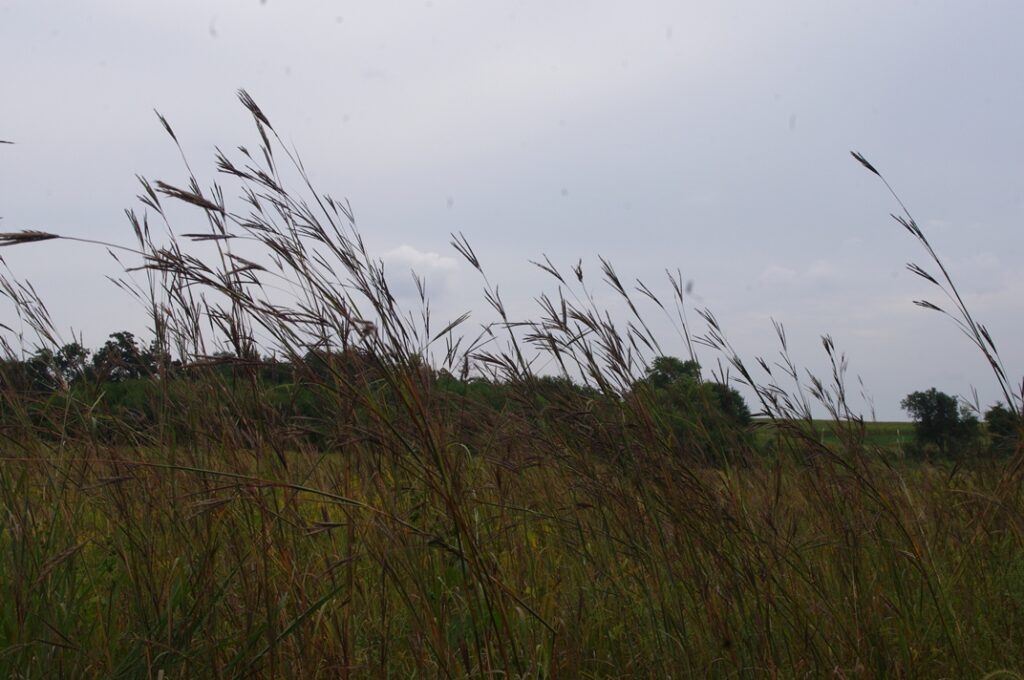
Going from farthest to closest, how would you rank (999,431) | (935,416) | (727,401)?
(935,416)
(999,431)
(727,401)

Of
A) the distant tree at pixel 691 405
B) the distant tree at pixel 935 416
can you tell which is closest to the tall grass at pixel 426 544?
the distant tree at pixel 691 405

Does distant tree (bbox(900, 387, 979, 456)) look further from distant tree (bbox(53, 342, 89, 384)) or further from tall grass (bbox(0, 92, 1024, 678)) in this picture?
distant tree (bbox(53, 342, 89, 384))

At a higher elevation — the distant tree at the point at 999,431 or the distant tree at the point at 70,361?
the distant tree at the point at 70,361

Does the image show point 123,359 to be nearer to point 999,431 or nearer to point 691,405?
point 691,405

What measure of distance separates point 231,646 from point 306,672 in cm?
40

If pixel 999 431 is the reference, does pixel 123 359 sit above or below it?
above

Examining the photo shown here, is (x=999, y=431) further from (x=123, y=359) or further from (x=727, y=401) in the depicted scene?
(x=123, y=359)

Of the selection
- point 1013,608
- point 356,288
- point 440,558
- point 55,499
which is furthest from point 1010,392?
point 55,499

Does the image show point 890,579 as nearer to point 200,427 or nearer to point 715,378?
point 715,378

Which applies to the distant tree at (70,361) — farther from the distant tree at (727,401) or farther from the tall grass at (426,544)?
the distant tree at (727,401)

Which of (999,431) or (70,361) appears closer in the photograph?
(70,361)

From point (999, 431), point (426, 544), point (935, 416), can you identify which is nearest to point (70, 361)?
point (426, 544)

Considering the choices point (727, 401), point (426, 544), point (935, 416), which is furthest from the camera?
point (935, 416)

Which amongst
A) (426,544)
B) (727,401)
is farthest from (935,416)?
(426,544)
